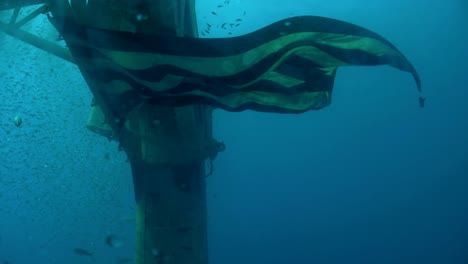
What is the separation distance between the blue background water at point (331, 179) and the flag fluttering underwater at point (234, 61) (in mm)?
28807

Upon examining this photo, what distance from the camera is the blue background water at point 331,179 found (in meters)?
38.4

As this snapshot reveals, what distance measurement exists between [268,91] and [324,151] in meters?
51.6

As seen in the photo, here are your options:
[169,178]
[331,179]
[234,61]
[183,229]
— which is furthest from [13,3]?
[331,179]

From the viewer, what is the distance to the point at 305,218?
48875mm

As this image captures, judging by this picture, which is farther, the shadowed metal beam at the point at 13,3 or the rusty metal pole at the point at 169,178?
the rusty metal pole at the point at 169,178

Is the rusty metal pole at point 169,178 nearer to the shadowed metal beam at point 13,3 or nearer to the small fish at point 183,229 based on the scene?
the small fish at point 183,229

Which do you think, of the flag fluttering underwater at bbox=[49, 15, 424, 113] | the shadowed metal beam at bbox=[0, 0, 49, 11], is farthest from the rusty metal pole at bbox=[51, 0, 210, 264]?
the shadowed metal beam at bbox=[0, 0, 49, 11]

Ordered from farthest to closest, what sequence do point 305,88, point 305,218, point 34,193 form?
1. point 305,218
2. point 34,193
3. point 305,88

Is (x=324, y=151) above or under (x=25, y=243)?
above

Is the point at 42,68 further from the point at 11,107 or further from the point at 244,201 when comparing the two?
the point at 244,201

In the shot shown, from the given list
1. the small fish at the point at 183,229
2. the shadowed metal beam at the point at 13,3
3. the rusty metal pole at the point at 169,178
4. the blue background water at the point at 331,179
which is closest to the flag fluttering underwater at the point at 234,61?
the shadowed metal beam at the point at 13,3

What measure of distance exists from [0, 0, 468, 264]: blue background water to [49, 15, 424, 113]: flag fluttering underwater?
2881 centimetres

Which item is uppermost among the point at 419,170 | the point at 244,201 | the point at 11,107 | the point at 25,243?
the point at 11,107

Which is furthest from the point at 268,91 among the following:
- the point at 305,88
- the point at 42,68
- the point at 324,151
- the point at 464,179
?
the point at 464,179
